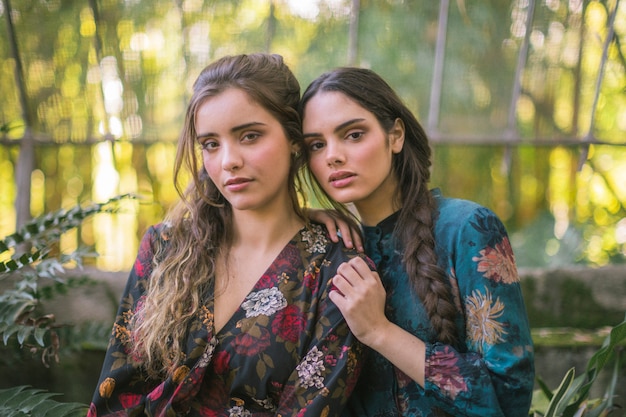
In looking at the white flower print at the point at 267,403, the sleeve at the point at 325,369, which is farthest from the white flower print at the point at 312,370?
the white flower print at the point at 267,403

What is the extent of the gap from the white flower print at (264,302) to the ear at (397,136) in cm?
60

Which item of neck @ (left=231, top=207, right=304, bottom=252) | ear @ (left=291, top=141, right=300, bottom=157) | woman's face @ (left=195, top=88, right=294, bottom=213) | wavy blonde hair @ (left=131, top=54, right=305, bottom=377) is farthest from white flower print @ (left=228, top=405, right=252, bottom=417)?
ear @ (left=291, top=141, right=300, bottom=157)

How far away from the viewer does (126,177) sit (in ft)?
11.7

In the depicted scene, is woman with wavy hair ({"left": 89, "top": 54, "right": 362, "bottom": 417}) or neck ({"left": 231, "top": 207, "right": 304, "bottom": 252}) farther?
neck ({"left": 231, "top": 207, "right": 304, "bottom": 252})

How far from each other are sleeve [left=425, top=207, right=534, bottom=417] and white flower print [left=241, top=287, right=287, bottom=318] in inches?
18.1

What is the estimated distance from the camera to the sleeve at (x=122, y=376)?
6.30 feet

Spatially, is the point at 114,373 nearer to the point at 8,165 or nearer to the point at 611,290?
the point at 8,165

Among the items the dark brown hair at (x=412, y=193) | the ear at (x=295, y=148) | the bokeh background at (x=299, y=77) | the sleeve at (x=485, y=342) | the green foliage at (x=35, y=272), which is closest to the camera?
the sleeve at (x=485, y=342)

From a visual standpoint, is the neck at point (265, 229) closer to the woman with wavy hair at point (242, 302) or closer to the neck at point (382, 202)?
the woman with wavy hair at point (242, 302)

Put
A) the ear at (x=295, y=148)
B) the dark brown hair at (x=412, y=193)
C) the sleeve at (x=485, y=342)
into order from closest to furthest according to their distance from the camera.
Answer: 1. the sleeve at (x=485, y=342)
2. the dark brown hair at (x=412, y=193)
3. the ear at (x=295, y=148)

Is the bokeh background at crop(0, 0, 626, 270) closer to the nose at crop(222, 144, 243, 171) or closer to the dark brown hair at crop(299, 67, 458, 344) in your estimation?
the dark brown hair at crop(299, 67, 458, 344)

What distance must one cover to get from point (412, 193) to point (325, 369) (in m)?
0.64

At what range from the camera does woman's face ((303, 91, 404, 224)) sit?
1951mm

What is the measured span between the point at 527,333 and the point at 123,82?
251 cm
